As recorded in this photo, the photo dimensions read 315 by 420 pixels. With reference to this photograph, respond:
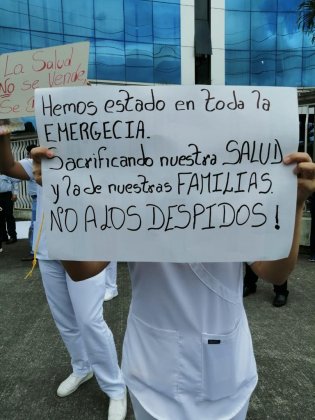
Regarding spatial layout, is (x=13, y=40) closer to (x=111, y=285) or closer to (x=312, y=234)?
(x=312, y=234)

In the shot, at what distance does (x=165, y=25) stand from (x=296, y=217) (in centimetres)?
2581

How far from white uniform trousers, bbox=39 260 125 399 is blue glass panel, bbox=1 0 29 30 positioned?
23.0m

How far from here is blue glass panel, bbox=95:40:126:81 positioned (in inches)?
935

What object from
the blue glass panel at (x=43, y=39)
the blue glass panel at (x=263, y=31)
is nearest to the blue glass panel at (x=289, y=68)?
the blue glass panel at (x=263, y=31)

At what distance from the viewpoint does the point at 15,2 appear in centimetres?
2245

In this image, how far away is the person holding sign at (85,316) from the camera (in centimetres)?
260

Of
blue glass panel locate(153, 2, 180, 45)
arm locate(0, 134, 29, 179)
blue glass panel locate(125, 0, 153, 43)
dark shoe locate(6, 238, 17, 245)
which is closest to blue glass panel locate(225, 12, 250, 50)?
blue glass panel locate(153, 2, 180, 45)

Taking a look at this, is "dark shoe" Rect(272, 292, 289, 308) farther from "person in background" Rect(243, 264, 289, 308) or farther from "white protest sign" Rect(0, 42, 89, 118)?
"white protest sign" Rect(0, 42, 89, 118)

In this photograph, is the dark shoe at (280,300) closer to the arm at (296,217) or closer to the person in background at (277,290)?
the person in background at (277,290)

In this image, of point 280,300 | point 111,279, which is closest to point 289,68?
point 280,300

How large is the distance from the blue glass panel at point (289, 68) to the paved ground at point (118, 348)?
23.0 meters

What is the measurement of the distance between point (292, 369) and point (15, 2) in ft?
79.3

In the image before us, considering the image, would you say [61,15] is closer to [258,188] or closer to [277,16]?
[277,16]

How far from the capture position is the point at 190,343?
137cm
